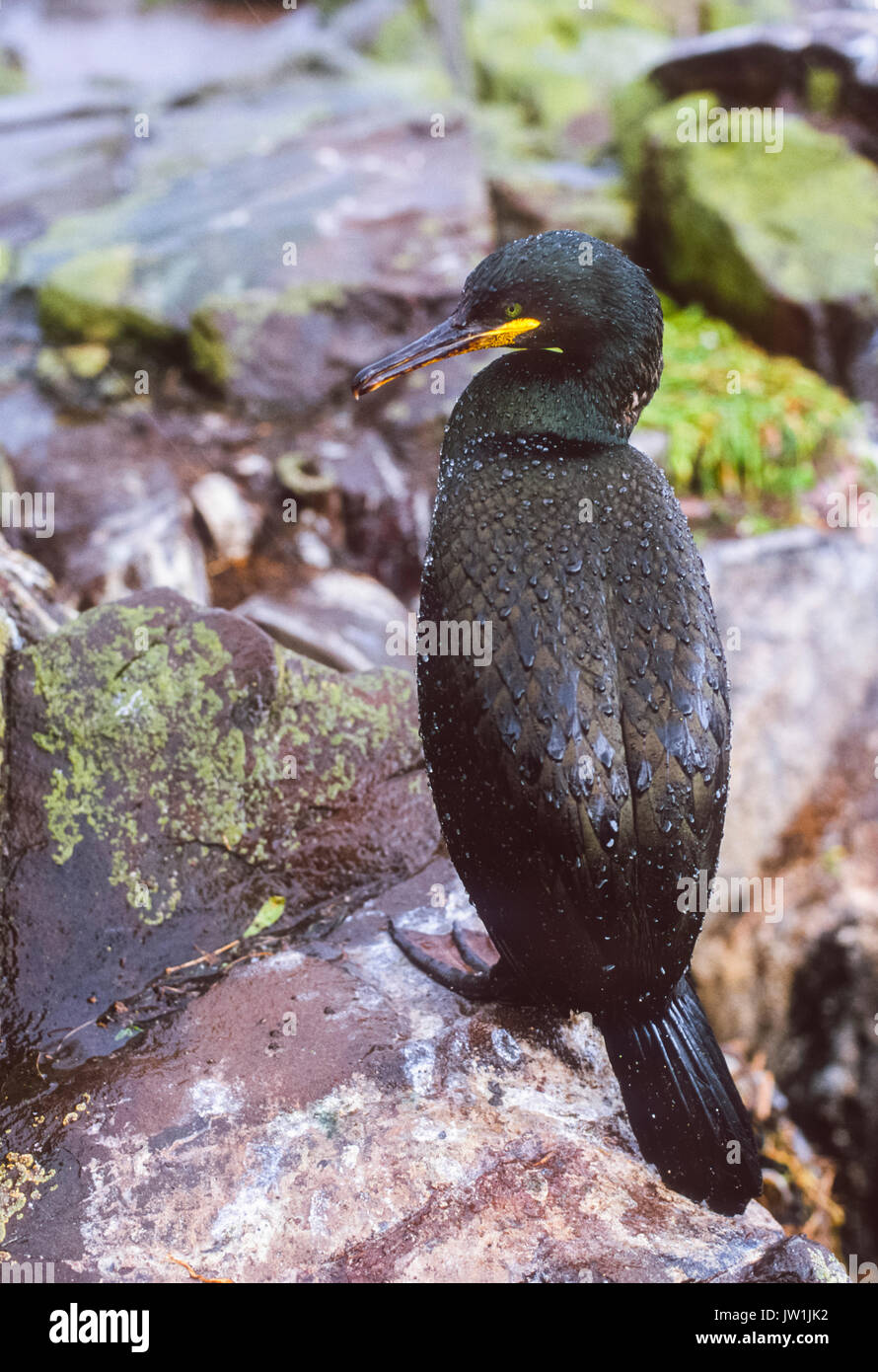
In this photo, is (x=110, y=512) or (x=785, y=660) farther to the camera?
(x=785, y=660)

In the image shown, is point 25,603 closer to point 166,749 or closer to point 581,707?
point 166,749

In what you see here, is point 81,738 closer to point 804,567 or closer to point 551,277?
point 551,277

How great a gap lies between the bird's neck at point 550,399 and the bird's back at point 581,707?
36 mm

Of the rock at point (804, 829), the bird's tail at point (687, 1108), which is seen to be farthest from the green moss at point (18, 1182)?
the rock at point (804, 829)

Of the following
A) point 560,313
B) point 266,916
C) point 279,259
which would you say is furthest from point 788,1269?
point 279,259

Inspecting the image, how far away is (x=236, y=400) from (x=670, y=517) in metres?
4.20

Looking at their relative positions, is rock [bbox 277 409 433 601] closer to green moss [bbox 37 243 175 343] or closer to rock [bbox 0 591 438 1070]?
green moss [bbox 37 243 175 343]

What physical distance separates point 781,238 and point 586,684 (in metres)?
5.47

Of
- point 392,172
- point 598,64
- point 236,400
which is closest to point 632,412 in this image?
point 236,400

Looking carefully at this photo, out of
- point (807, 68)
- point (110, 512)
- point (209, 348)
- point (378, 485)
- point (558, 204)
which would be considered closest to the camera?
point (110, 512)

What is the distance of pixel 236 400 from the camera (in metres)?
6.02

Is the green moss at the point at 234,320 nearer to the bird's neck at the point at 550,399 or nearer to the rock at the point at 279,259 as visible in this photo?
the rock at the point at 279,259

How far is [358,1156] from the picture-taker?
2.28 meters
